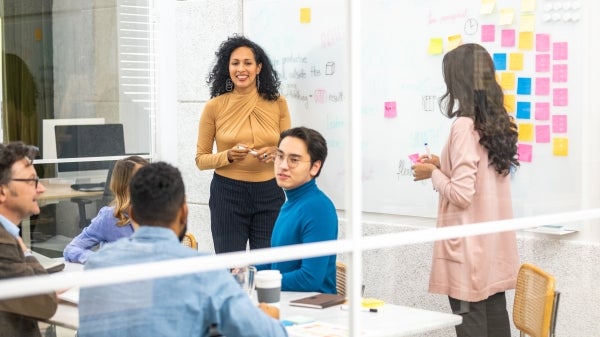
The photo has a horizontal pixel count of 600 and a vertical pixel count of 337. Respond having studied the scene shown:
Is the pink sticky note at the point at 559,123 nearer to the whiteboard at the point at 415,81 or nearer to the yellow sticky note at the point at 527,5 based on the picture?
the whiteboard at the point at 415,81

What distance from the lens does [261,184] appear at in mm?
3055

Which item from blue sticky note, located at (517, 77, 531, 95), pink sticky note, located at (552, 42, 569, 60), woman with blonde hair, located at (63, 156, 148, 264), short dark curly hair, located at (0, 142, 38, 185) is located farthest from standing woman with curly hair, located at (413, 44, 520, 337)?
short dark curly hair, located at (0, 142, 38, 185)

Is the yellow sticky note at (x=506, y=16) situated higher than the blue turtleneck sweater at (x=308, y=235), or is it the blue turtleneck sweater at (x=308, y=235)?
the yellow sticky note at (x=506, y=16)

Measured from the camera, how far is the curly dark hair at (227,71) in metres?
3.11

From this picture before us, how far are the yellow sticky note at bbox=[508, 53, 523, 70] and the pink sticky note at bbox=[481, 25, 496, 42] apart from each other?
0.10 metres

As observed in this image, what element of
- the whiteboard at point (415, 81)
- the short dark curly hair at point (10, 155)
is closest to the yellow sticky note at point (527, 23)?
the whiteboard at point (415, 81)

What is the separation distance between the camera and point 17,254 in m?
1.88

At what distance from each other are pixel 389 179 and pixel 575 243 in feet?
3.29

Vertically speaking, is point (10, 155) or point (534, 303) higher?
point (10, 155)

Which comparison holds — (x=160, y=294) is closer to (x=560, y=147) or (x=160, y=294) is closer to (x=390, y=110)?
(x=390, y=110)

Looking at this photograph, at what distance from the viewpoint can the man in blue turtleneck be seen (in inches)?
98.7

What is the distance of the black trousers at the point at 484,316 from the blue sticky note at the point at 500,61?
788mm

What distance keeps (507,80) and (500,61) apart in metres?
0.07

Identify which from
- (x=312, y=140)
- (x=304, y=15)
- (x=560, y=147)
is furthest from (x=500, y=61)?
(x=312, y=140)
